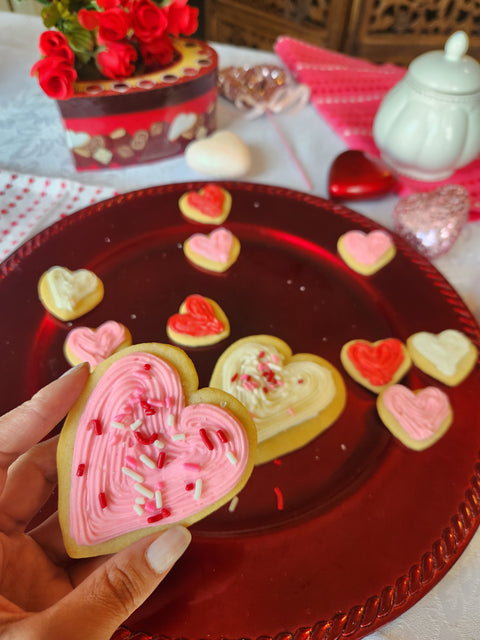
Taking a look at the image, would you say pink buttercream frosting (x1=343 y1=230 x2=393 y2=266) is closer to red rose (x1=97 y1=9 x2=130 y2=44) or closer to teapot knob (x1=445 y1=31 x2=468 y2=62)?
teapot knob (x1=445 y1=31 x2=468 y2=62)


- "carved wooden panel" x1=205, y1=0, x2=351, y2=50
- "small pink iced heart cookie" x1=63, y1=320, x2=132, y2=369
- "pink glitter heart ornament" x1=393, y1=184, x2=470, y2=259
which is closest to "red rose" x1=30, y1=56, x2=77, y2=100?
"small pink iced heart cookie" x1=63, y1=320, x2=132, y2=369

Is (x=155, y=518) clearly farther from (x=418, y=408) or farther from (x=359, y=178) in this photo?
(x=359, y=178)

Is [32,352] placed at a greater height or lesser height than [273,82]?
lesser

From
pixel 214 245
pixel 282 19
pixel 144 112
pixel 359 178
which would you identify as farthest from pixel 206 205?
pixel 282 19

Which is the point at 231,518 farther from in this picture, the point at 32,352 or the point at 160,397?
the point at 32,352

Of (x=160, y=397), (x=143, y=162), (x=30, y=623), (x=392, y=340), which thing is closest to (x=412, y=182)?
(x=392, y=340)

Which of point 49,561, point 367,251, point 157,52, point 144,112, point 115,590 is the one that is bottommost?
point 49,561
